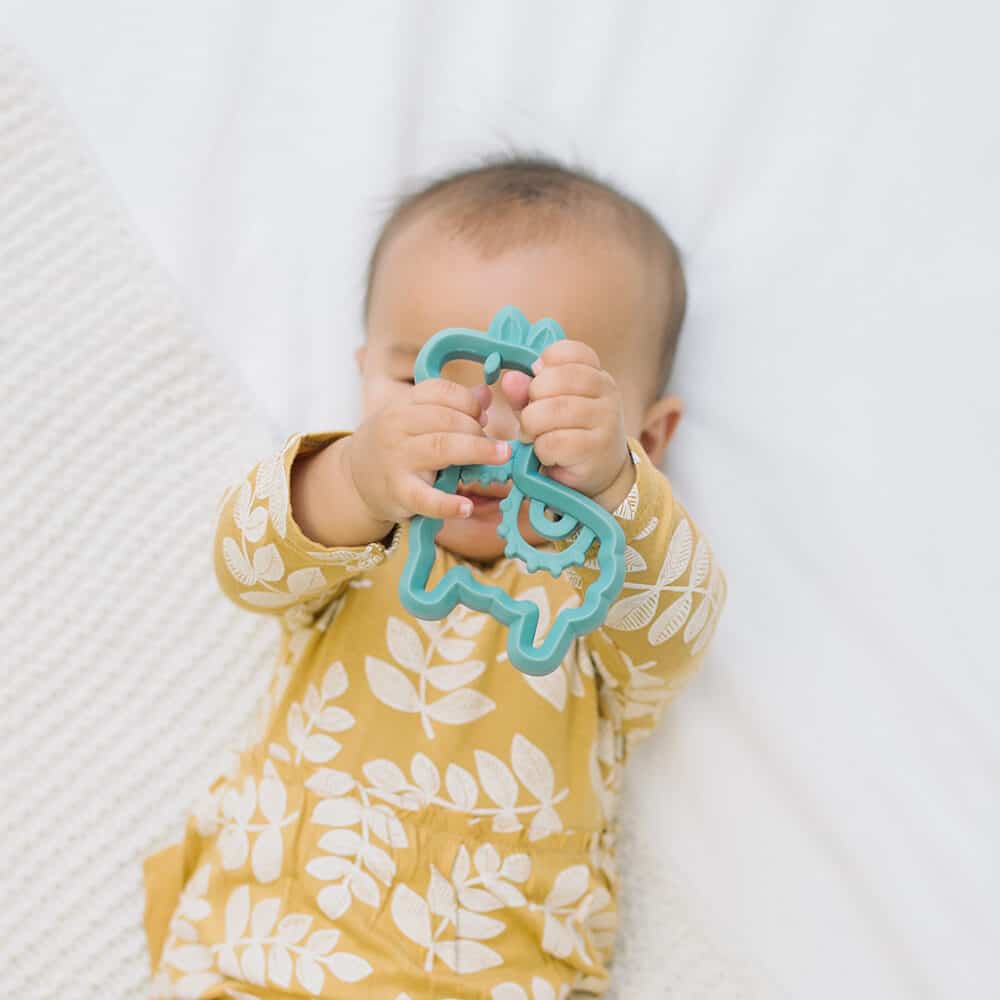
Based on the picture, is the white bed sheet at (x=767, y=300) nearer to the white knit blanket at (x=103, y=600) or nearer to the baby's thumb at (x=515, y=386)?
the white knit blanket at (x=103, y=600)

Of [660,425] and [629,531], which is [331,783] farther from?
[660,425]

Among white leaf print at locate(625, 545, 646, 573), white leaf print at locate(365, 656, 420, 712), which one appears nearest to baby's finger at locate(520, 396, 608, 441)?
white leaf print at locate(625, 545, 646, 573)

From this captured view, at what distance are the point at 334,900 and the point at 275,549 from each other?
0.31 m

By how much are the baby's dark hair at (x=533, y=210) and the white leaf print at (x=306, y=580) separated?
33 cm

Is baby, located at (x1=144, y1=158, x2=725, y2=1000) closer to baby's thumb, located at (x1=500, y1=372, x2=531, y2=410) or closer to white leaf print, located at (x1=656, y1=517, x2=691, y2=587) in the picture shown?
white leaf print, located at (x1=656, y1=517, x2=691, y2=587)

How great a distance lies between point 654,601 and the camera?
0.93 metres

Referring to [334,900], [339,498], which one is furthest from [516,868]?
[339,498]

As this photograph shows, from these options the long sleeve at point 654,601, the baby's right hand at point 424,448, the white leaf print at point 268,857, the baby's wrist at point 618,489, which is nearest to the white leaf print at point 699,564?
the long sleeve at point 654,601

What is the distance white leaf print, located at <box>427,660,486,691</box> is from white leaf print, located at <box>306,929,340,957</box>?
223 mm

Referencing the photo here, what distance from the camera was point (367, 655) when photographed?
1077 millimetres

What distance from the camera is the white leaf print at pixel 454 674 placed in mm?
1068

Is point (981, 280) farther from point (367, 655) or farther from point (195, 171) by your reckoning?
point (195, 171)

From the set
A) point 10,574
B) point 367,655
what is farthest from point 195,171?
point 367,655

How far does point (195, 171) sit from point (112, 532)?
1.36 feet
